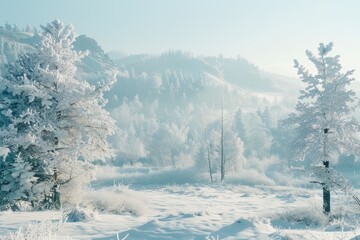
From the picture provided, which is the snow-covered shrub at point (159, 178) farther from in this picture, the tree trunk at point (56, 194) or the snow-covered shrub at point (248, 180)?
the tree trunk at point (56, 194)

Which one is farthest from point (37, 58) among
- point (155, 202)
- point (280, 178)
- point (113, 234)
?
point (280, 178)

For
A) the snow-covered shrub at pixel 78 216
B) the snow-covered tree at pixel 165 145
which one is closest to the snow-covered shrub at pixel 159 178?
the snow-covered tree at pixel 165 145

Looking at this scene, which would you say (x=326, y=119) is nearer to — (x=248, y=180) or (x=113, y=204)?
(x=113, y=204)

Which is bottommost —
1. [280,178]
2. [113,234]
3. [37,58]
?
[280,178]

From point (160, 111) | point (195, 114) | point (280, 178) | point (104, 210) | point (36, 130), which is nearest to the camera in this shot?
point (36, 130)

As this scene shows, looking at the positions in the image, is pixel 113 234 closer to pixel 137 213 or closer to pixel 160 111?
pixel 137 213

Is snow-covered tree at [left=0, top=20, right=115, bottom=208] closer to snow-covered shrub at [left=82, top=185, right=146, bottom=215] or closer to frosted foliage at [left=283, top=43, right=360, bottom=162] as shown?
snow-covered shrub at [left=82, top=185, right=146, bottom=215]

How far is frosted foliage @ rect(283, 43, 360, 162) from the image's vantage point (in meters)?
18.8

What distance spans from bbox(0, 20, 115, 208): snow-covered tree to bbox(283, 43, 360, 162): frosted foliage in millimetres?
9300

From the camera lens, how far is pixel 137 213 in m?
18.4

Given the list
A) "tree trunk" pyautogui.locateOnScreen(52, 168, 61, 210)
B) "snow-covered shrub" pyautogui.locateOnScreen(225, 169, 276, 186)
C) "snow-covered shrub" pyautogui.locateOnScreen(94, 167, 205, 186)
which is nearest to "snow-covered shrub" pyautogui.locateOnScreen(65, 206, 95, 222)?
"tree trunk" pyautogui.locateOnScreen(52, 168, 61, 210)

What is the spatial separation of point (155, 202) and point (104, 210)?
8362 mm

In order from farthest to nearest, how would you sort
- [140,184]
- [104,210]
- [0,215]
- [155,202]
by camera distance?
[140,184]
[155,202]
[104,210]
[0,215]

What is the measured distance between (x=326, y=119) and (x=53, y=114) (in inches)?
492
